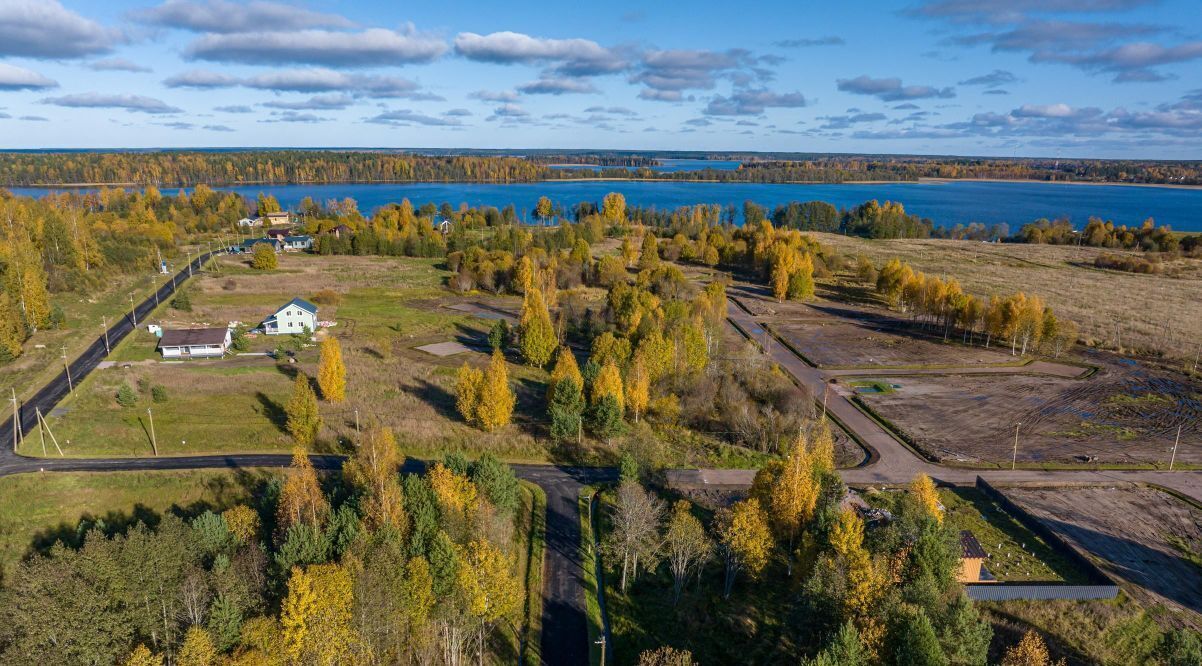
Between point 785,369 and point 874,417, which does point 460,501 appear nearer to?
point 874,417

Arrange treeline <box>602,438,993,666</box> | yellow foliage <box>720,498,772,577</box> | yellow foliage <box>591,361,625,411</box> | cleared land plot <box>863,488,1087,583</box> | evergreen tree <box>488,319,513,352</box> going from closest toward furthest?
treeline <box>602,438,993,666</box>, yellow foliage <box>720,498,772,577</box>, cleared land plot <box>863,488,1087,583</box>, yellow foliage <box>591,361,625,411</box>, evergreen tree <box>488,319,513,352</box>

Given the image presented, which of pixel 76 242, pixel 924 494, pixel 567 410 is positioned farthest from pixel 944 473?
pixel 76 242

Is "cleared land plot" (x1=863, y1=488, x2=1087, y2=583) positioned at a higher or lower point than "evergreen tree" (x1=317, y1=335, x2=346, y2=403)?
lower

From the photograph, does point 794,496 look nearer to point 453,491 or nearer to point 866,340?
point 453,491

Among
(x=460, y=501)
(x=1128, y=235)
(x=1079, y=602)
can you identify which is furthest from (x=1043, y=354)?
(x=1128, y=235)

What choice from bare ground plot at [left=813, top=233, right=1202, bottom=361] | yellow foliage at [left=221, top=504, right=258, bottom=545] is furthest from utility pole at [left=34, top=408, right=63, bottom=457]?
bare ground plot at [left=813, top=233, right=1202, bottom=361]

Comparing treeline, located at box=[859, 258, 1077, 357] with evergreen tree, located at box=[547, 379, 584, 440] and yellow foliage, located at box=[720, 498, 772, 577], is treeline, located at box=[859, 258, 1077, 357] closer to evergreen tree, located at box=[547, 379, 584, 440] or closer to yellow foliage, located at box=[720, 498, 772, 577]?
evergreen tree, located at box=[547, 379, 584, 440]

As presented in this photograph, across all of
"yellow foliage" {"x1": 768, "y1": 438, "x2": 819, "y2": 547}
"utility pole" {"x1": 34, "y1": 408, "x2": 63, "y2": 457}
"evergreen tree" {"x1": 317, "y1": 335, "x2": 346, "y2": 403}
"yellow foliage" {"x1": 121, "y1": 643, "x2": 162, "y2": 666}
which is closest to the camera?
"yellow foliage" {"x1": 121, "y1": 643, "x2": 162, "y2": 666}
